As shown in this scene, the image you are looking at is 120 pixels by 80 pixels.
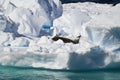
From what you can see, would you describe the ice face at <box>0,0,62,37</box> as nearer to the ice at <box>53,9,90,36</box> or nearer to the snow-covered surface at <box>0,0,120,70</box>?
the snow-covered surface at <box>0,0,120,70</box>

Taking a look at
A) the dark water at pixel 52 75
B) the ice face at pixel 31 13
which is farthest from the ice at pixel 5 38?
Answer: the dark water at pixel 52 75

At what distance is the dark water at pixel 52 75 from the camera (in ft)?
22.2

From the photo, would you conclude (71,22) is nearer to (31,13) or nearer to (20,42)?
(31,13)

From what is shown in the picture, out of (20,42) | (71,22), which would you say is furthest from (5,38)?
(71,22)

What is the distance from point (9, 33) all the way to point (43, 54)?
1.51 meters

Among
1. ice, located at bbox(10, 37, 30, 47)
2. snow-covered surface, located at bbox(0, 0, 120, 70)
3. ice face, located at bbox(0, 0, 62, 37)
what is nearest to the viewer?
snow-covered surface, located at bbox(0, 0, 120, 70)

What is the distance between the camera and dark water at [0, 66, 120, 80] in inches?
266

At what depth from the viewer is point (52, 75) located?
7027mm

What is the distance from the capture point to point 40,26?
9.45m

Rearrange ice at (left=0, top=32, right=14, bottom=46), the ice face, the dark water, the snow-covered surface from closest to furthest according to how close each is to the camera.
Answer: the dark water → the snow-covered surface → ice at (left=0, top=32, right=14, bottom=46) → the ice face

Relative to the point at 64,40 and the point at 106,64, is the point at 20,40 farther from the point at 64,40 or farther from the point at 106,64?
the point at 106,64

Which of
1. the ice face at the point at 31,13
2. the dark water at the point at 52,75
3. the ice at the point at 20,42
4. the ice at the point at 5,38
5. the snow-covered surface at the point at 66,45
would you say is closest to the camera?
the dark water at the point at 52,75

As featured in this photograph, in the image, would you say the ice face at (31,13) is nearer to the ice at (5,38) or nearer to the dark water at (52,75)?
the ice at (5,38)

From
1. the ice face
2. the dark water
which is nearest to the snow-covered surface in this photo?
the ice face
